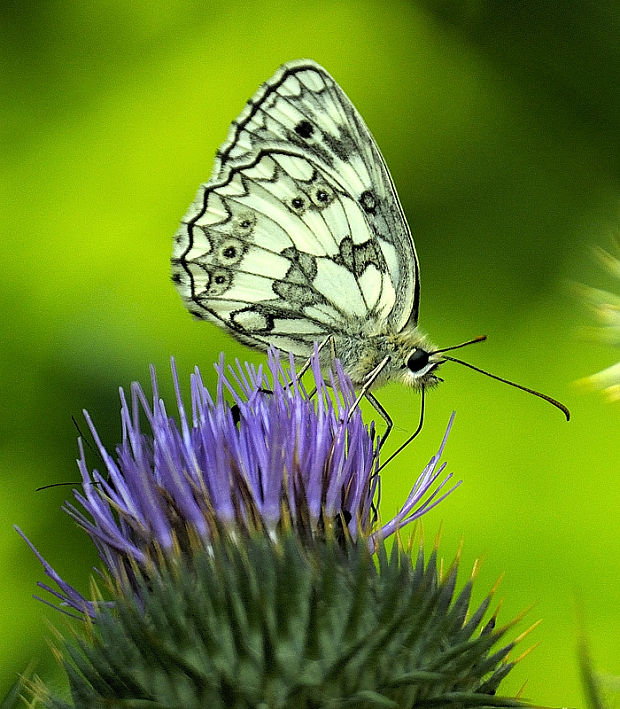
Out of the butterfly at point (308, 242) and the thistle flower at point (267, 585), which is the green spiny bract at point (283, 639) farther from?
the butterfly at point (308, 242)

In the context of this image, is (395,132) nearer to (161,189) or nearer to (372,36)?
(372,36)

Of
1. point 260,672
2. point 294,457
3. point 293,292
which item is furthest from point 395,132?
point 260,672

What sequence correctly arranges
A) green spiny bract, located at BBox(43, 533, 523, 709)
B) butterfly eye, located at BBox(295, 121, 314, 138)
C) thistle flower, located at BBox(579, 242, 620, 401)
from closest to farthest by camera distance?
green spiny bract, located at BBox(43, 533, 523, 709), thistle flower, located at BBox(579, 242, 620, 401), butterfly eye, located at BBox(295, 121, 314, 138)

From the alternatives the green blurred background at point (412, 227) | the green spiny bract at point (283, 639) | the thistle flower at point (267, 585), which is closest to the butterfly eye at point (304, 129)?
the thistle flower at point (267, 585)

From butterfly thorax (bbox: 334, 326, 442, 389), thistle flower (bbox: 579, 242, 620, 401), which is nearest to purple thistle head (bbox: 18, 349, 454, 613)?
butterfly thorax (bbox: 334, 326, 442, 389)

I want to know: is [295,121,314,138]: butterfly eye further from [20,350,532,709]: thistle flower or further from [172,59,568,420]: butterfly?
[20,350,532,709]: thistle flower

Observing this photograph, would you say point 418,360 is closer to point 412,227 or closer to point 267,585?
point 267,585
